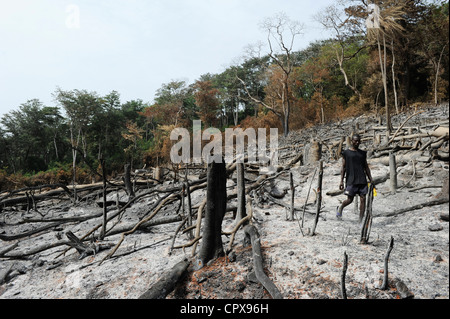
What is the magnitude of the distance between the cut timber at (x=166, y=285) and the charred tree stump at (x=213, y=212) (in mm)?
248

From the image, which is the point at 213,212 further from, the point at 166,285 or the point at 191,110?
the point at 191,110

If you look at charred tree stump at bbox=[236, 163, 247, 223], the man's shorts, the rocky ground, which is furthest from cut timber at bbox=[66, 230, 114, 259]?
the man's shorts

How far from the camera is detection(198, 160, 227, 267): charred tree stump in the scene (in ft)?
7.59

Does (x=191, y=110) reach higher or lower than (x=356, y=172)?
higher

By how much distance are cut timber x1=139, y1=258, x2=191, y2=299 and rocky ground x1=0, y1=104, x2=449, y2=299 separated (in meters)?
Result: 0.11

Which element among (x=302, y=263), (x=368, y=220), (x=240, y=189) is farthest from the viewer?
(x=240, y=189)

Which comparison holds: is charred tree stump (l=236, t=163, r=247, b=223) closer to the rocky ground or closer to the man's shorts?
the rocky ground

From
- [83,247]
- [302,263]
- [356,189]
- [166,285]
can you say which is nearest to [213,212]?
[166,285]

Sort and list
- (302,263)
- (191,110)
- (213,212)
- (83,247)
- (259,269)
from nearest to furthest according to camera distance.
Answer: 1. (259,269)
2. (302,263)
3. (213,212)
4. (83,247)
5. (191,110)

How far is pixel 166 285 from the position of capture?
1978 mm

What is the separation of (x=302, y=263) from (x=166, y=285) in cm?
116

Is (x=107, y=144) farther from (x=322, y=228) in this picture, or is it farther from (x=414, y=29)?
(x=414, y=29)

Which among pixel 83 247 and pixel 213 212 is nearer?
pixel 213 212

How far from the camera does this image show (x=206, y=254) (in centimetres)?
242
